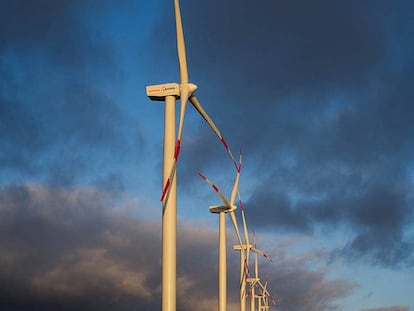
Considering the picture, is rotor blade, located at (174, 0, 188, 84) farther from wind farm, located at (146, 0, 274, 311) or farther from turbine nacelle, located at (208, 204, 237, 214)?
turbine nacelle, located at (208, 204, 237, 214)

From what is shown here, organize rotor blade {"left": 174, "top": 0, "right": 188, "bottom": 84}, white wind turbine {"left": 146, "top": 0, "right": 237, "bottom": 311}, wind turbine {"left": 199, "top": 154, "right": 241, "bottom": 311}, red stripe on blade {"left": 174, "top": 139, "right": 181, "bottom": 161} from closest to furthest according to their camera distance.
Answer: white wind turbine {"left": 146, "top": 0, "right": 237, "bottom": 311}
red stripe on blade {"left": 174, "top": 139, "right": 181, "bottom": 161}
rotor blade {"left": 174, "top": 0, "right": 188, "bottom": 84}
wind turbine {"left": 199, "top": 154, "right": 241, "bottom": 311}

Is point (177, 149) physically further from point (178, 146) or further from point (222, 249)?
point (222, 249)

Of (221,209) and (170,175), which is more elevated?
(221,209)

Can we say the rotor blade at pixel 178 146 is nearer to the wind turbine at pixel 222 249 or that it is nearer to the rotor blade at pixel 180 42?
the rotor blade at pixel 180 42

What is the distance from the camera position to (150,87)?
5978cm

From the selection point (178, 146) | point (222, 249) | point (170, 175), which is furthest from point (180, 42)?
point (222, 249)

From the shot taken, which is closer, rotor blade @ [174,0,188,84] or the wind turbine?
rotor blade @ [174,0,188,84]

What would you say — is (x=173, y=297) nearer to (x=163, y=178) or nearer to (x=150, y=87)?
(x=163, y=178)

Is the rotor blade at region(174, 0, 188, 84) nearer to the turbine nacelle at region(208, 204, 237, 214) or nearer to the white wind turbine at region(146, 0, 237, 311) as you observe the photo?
the white wind turbine at region(146, 0, 237, 311)

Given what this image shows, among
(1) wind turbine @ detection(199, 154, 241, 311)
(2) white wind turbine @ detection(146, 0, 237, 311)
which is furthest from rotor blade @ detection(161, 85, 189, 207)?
(1) wind turbine @ detection(199, 154, 241, 311)

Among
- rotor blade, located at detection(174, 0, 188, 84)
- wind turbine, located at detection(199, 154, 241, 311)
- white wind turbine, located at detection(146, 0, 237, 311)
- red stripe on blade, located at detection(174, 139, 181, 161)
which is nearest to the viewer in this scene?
white wind turbine, located at detection(146, 0, 237, 311)

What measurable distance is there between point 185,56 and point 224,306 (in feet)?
143

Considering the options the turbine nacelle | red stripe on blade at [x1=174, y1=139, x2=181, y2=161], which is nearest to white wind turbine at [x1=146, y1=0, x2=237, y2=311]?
red stripe on blade at [x1=174, y1=139, x2=181, y2=161]

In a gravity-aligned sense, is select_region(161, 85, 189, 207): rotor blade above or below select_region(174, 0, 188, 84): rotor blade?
below
